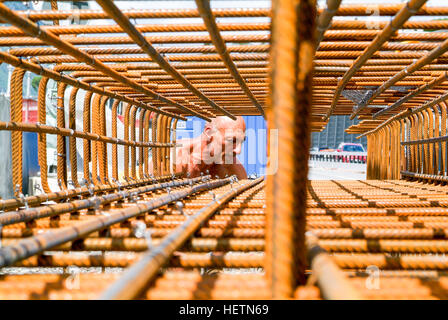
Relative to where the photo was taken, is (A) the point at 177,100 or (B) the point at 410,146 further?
(B) the point at 410,146

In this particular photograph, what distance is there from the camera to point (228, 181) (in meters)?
7.93

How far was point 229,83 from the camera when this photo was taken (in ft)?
20.3

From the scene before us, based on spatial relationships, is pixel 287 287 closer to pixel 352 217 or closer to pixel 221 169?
pixel 352 217

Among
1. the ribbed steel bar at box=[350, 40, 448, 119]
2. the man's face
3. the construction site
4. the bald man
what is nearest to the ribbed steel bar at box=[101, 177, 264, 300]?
the construction site

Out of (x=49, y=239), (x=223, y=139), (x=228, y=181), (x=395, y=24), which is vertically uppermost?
(x=395, y=24)

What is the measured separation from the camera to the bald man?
12953 mm

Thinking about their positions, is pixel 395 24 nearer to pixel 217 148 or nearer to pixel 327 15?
pixel 327 15

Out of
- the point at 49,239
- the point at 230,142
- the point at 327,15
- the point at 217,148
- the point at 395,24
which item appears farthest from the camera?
the point at 230,142

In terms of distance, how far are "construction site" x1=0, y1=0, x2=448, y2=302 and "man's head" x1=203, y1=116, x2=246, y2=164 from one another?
410 cm

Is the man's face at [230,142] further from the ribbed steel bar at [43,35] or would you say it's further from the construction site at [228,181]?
the ribbed steel bar at [43,35]

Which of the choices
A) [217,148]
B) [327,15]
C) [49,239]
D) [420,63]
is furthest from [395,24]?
[217,148]

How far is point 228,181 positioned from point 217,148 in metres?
5.44

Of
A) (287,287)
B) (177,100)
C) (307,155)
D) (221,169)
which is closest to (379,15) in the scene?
(307,155)
